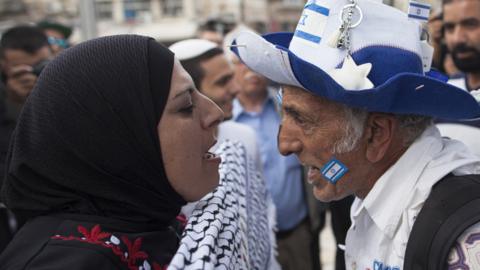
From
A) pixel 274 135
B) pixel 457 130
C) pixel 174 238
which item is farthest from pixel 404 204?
pixel 274 135

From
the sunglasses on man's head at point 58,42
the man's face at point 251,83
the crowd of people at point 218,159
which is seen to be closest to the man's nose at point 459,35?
the man's face at point 251,83

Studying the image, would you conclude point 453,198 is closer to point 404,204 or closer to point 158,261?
point 404,204

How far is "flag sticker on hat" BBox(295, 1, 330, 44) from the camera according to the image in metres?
1.51

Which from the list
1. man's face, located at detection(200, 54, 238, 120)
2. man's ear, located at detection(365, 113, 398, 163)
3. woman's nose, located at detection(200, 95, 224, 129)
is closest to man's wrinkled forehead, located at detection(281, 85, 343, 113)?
man's ear, located at detection(365, 113, 398, 163)

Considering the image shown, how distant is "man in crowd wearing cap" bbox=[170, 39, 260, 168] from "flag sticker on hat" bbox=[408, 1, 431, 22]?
4.52ft

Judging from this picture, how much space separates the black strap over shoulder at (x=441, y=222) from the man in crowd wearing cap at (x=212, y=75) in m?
1.56

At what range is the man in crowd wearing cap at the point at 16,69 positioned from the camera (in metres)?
2.88

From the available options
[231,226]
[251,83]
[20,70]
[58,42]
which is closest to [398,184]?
[231,226]

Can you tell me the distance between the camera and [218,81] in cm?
296

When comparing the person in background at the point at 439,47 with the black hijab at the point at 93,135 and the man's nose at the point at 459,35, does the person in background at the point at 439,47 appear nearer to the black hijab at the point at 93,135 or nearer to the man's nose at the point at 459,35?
the man's nose at the point at 459,35

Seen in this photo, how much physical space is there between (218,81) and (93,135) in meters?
1.71

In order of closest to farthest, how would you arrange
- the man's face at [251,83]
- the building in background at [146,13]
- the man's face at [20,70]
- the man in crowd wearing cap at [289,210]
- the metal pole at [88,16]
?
the man's face at [20,70] → the man in crowd wearing cap at [289,210] → the metal pole at [88,16] → the man's face at [251,83] → the building in background at [146,13]

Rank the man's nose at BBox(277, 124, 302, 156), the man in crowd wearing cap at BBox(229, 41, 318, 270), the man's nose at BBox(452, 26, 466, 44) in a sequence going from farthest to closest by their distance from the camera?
the man in crowd wearing cap at BBox(229, 41, 318, 270)
the man's nose at BBox(452, 26, 466, 44)
the man's nose at BBox(277, 124, 302, 156)

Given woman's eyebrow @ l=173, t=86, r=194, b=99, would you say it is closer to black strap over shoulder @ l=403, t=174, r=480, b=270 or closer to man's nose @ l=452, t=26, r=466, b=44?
black strap over shoulder @ l=403, t=174, r=480, b=270
